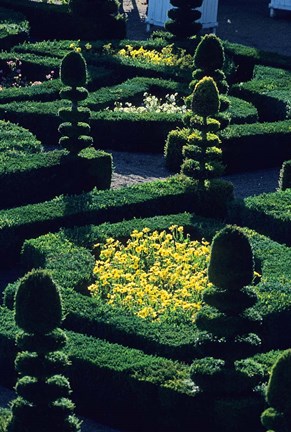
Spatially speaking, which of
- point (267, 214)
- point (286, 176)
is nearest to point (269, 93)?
point (286, 176)

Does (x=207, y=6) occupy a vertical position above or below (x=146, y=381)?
above

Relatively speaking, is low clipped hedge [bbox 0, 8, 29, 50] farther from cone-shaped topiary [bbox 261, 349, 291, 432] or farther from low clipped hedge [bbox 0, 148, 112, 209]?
cone-shaped topiary [bbox 261, 349, 291, 432]

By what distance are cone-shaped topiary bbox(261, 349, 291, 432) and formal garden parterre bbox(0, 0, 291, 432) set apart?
1.2 inches

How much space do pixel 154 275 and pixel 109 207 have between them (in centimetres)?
258

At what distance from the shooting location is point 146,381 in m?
15.3

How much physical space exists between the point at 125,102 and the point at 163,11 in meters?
9.05

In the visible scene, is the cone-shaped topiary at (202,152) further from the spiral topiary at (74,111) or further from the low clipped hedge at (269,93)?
the low clipped hedge at (269,93)

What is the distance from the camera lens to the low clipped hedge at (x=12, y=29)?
100 feet

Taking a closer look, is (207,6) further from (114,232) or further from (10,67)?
(114,232)

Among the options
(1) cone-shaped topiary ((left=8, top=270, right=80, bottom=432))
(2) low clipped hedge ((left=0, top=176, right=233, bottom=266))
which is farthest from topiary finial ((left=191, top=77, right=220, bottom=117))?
(1) cone-shaped topiary ((left=8, top=270, right=80, bottom=432))

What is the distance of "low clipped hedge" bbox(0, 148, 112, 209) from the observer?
2155cm

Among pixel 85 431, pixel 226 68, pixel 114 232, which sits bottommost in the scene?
pixel 85 431

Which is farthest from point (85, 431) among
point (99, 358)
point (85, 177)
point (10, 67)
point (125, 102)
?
point (10, 67)

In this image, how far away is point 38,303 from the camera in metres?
13.6
